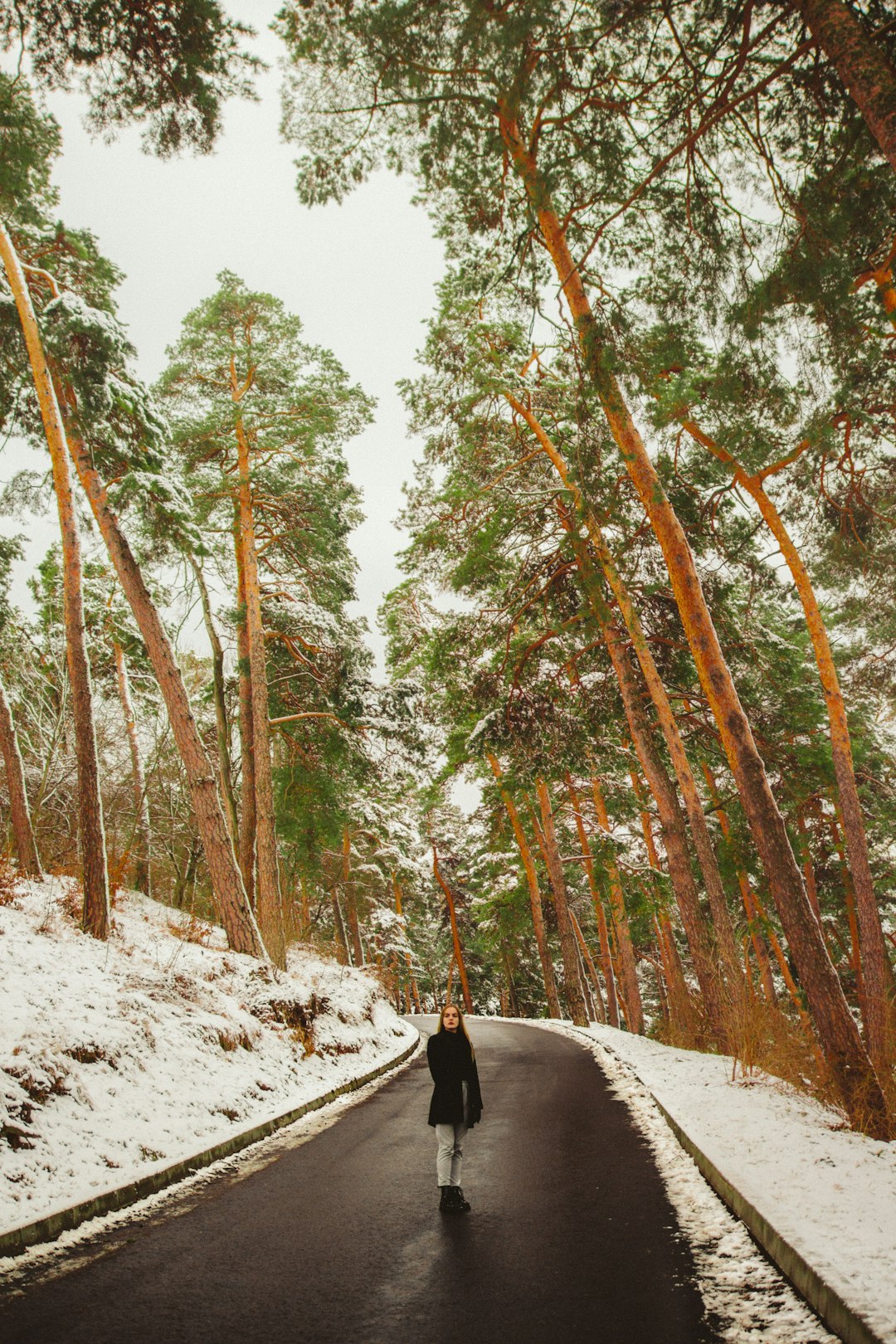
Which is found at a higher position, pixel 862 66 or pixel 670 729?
pixel 862 66

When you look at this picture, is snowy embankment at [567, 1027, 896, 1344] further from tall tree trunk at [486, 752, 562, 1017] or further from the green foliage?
tall tree trunk at [486, 752, 562, 1017]

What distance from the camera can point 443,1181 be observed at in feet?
16.6

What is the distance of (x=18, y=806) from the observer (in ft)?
40.9

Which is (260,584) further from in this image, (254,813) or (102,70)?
(102,70)

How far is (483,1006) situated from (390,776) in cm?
4336

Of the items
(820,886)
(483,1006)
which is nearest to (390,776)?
(820,886)

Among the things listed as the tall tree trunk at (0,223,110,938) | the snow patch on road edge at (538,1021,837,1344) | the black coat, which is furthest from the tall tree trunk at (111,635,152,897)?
the snow patch on road edge at (538,1021,837,1344)

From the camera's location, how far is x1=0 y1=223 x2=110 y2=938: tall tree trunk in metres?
9.61

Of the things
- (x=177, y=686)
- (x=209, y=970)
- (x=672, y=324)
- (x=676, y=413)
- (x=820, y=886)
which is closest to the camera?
(x=672, y=324)

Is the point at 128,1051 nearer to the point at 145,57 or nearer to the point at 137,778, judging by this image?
the point at 145,57

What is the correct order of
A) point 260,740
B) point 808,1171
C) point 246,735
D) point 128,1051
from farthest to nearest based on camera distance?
point 246,735 → point 260,740 → point 128,1051 → point 808,1171

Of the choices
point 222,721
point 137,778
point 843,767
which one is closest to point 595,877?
point 843,767

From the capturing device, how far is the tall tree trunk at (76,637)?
9.61 m

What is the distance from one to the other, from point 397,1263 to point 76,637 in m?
8.47
